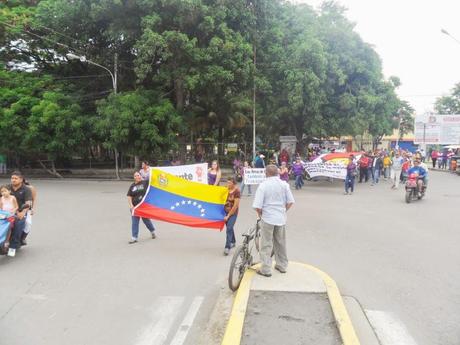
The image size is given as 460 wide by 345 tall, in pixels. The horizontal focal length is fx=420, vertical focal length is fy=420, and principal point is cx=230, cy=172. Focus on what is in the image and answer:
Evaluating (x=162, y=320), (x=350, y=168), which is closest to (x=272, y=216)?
(x=162, y=320)

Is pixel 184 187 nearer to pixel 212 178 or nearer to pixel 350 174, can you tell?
pixel 212 178

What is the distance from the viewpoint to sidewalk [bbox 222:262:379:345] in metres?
4.41

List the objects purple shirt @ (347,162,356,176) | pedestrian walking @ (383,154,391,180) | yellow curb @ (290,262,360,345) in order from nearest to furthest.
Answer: yellow curb @ (290,262,360,345) → purple shirt @ (347,162,356,176) → pedestrian walking @ (383,154,391,180)

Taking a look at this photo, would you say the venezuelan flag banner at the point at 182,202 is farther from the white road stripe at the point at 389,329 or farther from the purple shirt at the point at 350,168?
the purple shirt at the point at 350,168

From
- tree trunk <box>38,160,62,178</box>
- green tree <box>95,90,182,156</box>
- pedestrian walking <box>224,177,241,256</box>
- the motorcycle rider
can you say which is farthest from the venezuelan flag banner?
tree trunk <box>38,160,62,178</box>

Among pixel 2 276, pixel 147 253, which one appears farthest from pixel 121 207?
pixel 2 276

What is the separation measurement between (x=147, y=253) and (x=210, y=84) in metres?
14.5

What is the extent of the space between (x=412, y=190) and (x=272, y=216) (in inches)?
407

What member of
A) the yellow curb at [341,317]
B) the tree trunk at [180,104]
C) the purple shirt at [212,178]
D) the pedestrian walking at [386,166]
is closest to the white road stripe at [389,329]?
the yellow curb at [341,317]

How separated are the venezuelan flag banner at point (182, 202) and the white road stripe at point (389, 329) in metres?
3.94

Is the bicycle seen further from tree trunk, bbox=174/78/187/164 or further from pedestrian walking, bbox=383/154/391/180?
pedestrian walking, bbox=383/154/391/180

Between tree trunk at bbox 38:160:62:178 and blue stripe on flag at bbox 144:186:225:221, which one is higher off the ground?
blue stripe on flag at bbox 144:186:225:221

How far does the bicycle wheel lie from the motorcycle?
10250 mm

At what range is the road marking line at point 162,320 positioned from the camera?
15.1 feet
